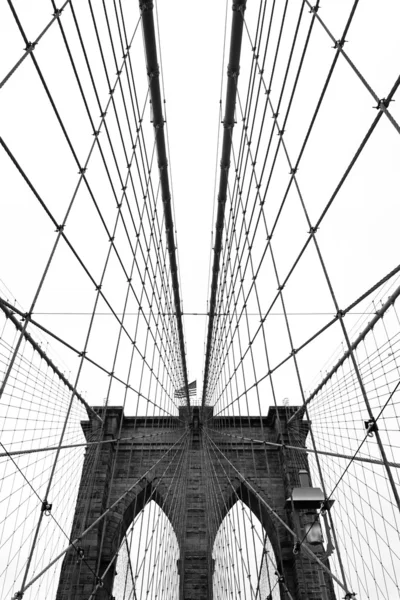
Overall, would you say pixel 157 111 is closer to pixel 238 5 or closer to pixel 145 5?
pixel 145 5

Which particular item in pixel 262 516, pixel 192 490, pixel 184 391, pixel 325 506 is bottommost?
pixel 325 506

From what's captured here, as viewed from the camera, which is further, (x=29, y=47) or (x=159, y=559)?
(x=159, y=559)

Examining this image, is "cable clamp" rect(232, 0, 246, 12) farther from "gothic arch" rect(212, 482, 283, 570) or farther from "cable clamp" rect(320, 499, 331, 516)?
"gothic arch" rect(212, 482, 283, 570)

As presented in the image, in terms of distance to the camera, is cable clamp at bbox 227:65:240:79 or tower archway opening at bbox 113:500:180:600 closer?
cable clamp at bbox 227:65:240:79

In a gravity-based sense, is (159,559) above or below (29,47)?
below

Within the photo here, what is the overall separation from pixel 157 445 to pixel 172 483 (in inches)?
59.3

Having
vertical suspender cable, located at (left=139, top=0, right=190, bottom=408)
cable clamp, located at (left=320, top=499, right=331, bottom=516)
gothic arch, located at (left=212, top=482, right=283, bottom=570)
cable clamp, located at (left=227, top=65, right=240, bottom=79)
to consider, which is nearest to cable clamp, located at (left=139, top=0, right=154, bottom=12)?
vertical suspender cable, located at (left=139, top=0, right=190, bottom=408)

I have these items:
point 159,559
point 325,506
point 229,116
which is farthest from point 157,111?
point 159,559

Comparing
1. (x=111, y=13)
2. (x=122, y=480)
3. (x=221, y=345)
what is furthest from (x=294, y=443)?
(x=111, y=13)

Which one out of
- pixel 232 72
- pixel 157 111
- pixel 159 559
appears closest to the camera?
pixel 232 72

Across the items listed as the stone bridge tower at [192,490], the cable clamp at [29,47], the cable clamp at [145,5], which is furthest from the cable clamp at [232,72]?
the stone bridge tower at [192,490]

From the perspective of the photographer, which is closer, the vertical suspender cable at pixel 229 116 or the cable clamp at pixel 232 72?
the vertical suspender cable at pixel 229 116

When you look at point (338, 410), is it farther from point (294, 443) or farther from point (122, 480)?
point (122, 480)

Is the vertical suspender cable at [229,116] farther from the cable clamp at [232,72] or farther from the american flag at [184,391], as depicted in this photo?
the american flag at [184,391]
